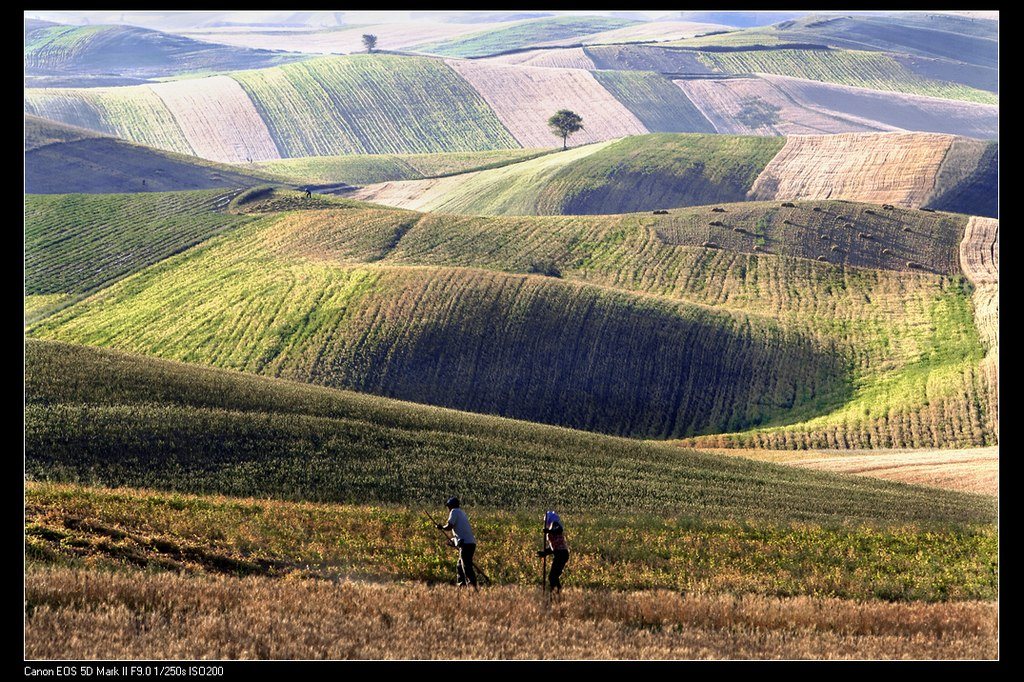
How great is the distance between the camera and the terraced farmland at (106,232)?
7838 centimetres

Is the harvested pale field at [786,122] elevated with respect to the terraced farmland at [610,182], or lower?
elevated

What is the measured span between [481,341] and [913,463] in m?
25.9

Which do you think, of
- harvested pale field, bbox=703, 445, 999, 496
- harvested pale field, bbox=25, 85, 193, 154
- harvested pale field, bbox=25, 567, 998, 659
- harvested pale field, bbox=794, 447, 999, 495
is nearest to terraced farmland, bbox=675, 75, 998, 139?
harvested pale field, bbox=25, 85, 193, 154

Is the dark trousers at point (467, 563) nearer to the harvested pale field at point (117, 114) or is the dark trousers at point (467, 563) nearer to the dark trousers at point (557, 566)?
the dark trousers at point (557, 566)

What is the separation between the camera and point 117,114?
18675 cm

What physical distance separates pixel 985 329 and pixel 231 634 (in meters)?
62.8

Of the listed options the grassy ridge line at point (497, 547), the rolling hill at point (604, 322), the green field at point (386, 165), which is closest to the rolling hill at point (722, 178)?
the green field at point (386, 165)

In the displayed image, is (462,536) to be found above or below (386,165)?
below

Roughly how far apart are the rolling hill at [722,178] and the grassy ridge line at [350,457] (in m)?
81.3

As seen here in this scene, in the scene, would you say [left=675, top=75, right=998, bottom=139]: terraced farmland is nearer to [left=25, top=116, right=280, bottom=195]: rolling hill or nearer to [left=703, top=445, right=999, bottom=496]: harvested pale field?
[left=25, top=116, right=280, bottom=195]: rolling hill

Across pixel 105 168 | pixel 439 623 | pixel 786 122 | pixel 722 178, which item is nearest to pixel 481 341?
pixel 439 623

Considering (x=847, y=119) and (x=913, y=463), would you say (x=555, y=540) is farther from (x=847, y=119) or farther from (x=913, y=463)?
(x=847, y=119)

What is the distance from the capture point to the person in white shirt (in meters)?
19.1

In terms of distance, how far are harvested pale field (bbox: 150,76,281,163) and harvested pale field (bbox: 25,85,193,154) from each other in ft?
6.38
